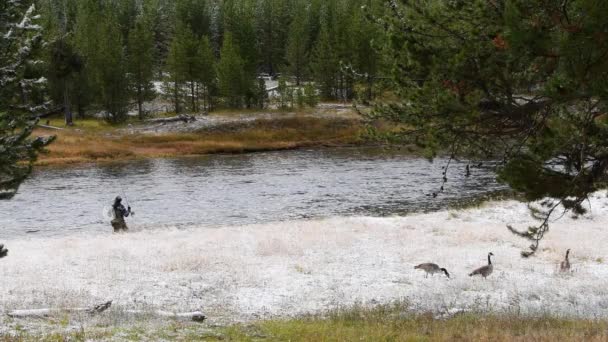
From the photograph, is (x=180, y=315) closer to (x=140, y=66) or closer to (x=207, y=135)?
(x=207, y=135)

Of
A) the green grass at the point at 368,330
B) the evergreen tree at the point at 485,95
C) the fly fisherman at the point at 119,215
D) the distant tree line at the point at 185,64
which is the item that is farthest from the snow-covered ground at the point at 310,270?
the distant tree line at the point at 185,64

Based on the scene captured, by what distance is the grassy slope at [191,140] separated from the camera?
5500cm

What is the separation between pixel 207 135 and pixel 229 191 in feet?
93.4

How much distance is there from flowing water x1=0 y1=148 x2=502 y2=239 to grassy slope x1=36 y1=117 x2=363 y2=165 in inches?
204

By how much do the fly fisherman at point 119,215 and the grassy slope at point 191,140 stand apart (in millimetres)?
28349

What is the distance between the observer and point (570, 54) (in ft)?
22.2

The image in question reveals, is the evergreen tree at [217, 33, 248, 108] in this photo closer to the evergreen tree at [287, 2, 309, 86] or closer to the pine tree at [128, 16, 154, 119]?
the pine tree at [128, 16, 154, 119]

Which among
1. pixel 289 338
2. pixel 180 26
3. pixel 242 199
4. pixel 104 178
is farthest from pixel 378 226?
pixel 180 26

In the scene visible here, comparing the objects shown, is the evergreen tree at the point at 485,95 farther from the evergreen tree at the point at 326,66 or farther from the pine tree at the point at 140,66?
the evergreen tree at the point at 326,66

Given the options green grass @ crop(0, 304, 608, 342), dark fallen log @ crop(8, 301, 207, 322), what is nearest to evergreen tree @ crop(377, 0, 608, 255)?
green grass @ crop(0, 304, 608, 342)

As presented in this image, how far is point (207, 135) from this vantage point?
64.4 meters

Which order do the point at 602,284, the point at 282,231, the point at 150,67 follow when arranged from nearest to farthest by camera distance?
the point at 602,284 < the point at 282,231 < the point at 150,67

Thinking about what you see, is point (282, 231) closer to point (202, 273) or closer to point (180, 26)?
point (202, 273)

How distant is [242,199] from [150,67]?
151 feet
